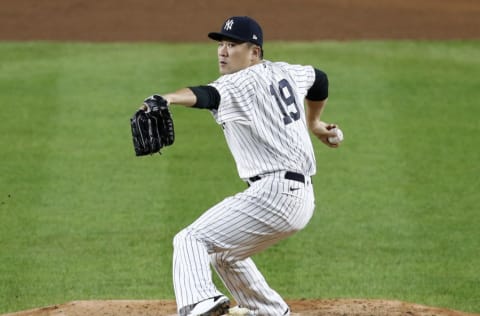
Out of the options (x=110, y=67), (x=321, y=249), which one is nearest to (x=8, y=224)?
(x=321, y=249)

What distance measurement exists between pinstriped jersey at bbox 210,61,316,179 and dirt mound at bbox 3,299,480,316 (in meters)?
1.47

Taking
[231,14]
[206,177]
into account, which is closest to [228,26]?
[206,177]

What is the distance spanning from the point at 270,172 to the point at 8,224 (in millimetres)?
4578

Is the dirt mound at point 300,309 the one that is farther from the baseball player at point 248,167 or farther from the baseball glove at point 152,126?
the baseball glove at point 152,126

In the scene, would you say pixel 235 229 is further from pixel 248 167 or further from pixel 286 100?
pixel 286 100

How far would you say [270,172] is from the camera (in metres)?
6.70

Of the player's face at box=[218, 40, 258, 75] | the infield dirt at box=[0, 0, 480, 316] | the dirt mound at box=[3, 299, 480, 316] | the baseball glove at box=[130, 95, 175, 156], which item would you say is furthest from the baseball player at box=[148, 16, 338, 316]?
the infield dirt at box=[0, 0, 480, 316]

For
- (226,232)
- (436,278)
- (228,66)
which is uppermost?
(228,66)

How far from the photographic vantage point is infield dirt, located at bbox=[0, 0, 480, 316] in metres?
17.7

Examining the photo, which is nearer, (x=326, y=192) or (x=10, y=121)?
(x=326, y=192)

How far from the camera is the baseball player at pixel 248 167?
20.9 ft

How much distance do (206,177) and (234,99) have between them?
5449mm

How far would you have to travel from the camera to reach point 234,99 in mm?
6543

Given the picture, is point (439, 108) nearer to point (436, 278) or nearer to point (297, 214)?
point (436, 278)
